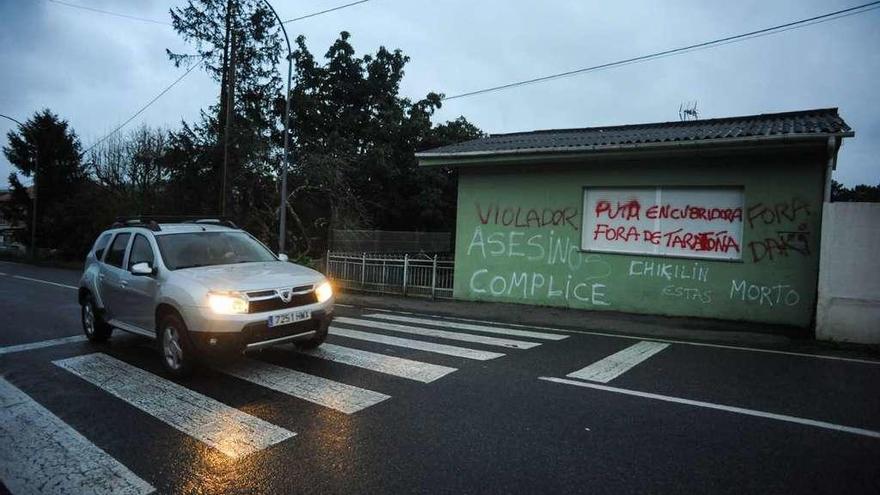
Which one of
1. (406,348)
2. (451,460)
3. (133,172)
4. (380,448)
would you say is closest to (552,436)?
(451,460)

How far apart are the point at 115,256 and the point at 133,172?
2981cm

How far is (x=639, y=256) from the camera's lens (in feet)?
35.3

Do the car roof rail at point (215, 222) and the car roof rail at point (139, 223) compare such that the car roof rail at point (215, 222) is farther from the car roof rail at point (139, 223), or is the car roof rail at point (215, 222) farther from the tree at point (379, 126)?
the tree at point (379, 126)

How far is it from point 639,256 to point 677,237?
85 centimetres

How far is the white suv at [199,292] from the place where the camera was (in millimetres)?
5367

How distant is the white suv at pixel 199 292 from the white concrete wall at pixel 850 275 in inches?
310

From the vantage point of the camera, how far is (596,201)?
1144 cm

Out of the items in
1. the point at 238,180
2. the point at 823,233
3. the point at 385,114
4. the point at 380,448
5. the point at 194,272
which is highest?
the point at 385,114

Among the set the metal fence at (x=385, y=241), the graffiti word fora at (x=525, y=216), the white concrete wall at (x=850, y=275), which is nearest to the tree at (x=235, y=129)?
the metal fence at (x=385, y=241)

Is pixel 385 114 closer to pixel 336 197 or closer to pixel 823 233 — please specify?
pixel 336 197

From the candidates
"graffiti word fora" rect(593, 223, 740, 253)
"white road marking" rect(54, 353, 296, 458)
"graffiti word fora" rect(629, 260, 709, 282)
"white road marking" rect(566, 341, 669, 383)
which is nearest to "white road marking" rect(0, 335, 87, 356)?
"white road marking" rect(54, 353, 296, 458)

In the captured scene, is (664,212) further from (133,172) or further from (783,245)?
(133,172)

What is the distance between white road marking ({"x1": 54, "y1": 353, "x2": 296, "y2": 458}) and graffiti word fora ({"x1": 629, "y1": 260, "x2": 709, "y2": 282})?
345 inches

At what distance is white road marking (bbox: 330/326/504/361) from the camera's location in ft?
22.3
